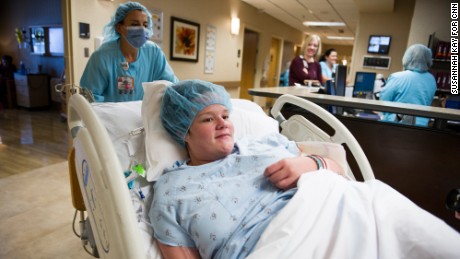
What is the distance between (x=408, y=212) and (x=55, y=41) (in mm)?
6580

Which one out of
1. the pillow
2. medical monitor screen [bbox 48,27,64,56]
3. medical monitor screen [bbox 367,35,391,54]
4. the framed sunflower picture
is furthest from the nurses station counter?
medical monitor screen [bbox 48,27,64,56]

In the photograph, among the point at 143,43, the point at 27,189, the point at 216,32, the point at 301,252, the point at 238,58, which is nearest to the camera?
the point at 301,252

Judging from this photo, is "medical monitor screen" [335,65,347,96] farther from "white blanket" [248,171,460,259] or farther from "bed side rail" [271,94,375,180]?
"white blanket" [248,171,460,259]

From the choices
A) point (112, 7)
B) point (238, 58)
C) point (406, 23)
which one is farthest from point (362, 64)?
point (112, 7)

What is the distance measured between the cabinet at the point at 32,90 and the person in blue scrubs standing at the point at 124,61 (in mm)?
4865

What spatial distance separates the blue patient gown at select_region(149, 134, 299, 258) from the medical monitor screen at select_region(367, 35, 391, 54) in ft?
17.8

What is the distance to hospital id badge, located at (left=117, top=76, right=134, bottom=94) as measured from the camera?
5.93 ft

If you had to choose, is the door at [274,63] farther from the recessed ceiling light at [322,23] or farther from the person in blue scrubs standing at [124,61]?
the person in blue scrubs standing at [124,61]

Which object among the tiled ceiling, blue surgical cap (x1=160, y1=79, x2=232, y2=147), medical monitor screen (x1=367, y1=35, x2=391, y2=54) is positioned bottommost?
blue surgical cap (x1=160, y1=79, x2=232, y2=147)

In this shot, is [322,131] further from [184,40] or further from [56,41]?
[56,41]

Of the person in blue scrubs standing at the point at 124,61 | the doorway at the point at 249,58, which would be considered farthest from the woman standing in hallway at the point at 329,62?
the person in blue scrubs standing at the point at 124,61

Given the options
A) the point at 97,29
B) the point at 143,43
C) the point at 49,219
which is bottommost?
the point at 49,219

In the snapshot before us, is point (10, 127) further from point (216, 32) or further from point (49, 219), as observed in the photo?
point (216, 32)

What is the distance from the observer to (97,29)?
3.01 m
